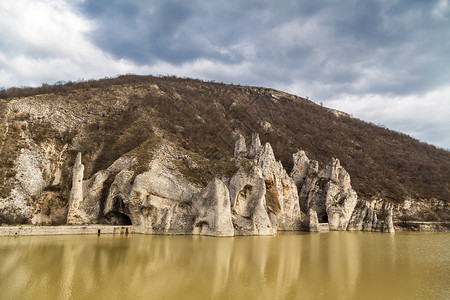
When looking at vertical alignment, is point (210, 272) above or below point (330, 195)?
below

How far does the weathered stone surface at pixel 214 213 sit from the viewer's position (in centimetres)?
3403

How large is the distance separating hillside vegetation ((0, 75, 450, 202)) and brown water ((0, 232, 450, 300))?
25.3 metres

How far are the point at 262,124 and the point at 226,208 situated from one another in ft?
200

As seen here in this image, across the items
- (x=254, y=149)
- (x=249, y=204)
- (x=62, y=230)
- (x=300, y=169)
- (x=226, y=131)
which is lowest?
(x=62, y=230)

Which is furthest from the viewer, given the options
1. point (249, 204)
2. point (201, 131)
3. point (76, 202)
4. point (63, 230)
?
point (201, 131)

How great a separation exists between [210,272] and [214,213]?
665 inches

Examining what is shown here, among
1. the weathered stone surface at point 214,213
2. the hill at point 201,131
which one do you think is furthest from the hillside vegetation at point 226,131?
the weathered stone surface at point 214,213

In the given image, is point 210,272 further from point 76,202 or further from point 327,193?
point 327,193

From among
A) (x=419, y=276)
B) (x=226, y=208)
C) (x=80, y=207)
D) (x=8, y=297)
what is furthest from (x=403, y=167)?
(x=8, y=297)

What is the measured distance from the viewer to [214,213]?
34312 millimetres

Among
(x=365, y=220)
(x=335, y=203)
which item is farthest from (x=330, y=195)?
(x=365, y=220)

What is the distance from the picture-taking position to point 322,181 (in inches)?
2165

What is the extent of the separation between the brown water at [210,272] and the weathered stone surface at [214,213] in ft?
21.8

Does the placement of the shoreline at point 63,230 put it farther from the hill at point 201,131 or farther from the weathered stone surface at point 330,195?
the weathered stone surface at point 330,195
